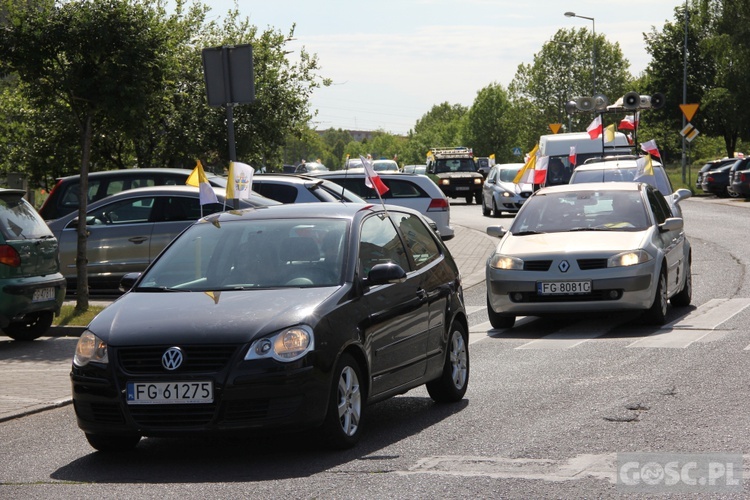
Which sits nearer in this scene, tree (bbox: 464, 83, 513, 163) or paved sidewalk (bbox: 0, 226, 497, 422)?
paved sidewalk (bbox: 0, 226, 497, 422)

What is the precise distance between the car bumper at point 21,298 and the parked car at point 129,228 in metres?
4.20

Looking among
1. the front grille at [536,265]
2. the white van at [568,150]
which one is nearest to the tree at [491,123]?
the white van at [568,150]

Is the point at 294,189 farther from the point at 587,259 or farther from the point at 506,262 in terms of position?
the point at 587,259

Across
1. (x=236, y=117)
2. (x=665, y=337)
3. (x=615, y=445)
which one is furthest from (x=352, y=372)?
(x=236, y=117)

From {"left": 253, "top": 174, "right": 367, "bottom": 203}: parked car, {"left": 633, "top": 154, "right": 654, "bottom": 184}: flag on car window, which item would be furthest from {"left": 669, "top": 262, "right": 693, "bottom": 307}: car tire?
{"left": 633, "top": 154, "right": 654, "bottom": 184}: flag on car window

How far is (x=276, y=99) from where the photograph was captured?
3219 cm

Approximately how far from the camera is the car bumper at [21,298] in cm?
1338

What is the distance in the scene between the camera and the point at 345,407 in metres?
7.66

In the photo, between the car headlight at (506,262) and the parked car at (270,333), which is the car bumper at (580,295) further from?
the parked car at (270,333)

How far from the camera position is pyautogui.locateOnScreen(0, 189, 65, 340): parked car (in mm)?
13469

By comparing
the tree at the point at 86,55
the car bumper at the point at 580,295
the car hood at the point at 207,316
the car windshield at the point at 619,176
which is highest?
the tree at the point at 86,55

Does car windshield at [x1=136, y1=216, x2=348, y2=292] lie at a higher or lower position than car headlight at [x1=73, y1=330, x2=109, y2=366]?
higher

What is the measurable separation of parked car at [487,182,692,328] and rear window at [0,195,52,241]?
4.74m

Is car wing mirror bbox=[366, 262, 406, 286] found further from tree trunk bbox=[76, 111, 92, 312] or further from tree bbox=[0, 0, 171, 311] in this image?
tree trunk bbox=[76, 111, 92, 312]
